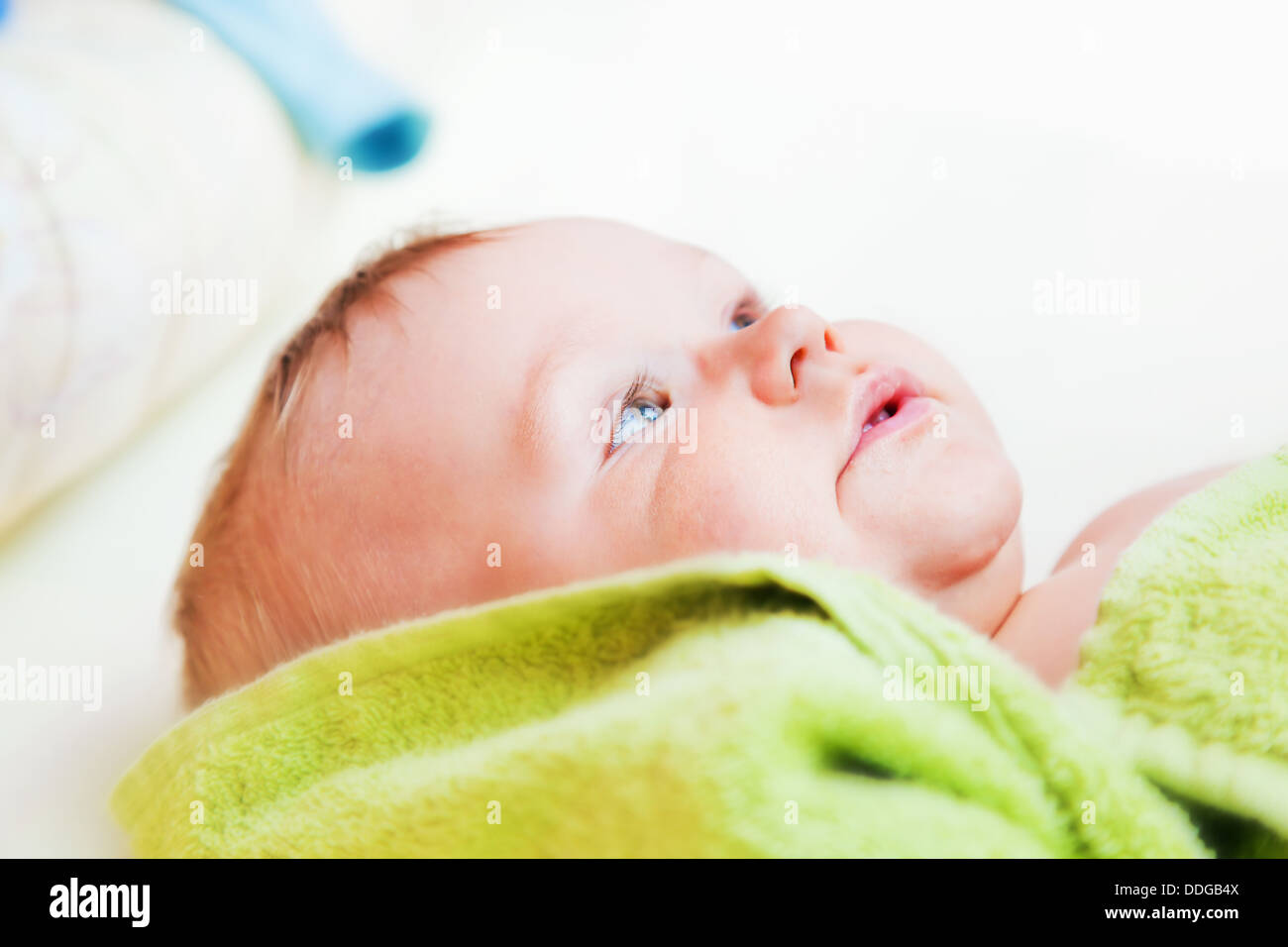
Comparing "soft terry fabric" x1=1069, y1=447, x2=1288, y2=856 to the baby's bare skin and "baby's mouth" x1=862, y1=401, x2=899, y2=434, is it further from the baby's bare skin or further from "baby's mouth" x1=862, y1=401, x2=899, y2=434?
"baby's mouth" x1=862, y1=401, x2=899, y2=434

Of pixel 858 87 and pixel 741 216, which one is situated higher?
pixel 858 87

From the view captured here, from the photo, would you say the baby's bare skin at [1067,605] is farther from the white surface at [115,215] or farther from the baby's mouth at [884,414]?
the white surface at [115,215]

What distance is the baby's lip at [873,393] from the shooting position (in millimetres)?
833

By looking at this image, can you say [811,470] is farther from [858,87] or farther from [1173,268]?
[858,87]

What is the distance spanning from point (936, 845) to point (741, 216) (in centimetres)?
100

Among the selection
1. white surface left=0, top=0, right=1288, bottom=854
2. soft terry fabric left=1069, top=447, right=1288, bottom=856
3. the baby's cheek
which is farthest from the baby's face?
white surface left=0, top=0, right=1288, bottom=854

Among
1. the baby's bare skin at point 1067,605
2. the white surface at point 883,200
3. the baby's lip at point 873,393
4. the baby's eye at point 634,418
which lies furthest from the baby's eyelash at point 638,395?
the white surface at point 883,200

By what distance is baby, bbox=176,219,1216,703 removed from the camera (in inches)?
31.4

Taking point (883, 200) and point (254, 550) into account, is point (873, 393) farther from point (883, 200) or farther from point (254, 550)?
point (883, 200)

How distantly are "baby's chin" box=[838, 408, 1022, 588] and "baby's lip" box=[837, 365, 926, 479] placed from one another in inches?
0.7
